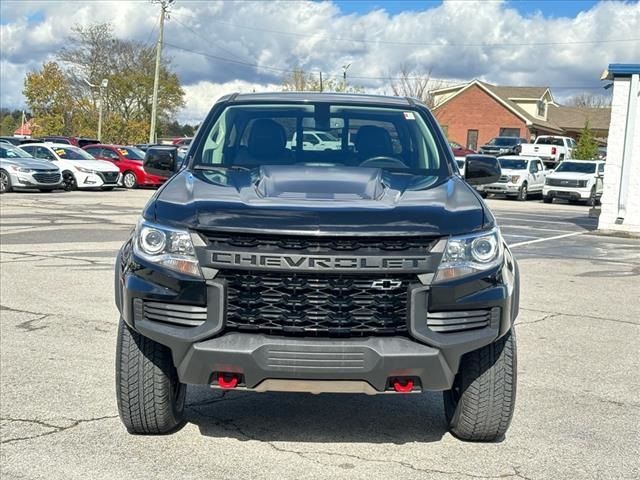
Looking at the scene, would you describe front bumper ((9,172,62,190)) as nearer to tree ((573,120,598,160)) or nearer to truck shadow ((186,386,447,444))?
truck shadow ((186,386,447,444))

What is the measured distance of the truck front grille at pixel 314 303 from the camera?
3.85 meters

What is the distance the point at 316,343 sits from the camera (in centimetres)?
382

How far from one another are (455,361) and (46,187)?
23.3 meters

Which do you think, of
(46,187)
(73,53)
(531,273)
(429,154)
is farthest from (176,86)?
(429,154)

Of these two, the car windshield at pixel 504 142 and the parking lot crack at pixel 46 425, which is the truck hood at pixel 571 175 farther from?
the parking lot crack at pixel 46 425

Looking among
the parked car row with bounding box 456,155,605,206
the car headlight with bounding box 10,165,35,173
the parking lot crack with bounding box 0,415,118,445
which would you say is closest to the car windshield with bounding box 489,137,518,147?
the parked car row with bounding box 456,155,605,206

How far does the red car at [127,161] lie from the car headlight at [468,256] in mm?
26595

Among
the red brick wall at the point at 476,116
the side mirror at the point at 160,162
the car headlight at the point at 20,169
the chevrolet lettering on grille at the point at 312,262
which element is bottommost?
the car headlight at the point at 20,169

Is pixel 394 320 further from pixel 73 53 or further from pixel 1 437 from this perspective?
pixel 73 53

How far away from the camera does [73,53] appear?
214 ft

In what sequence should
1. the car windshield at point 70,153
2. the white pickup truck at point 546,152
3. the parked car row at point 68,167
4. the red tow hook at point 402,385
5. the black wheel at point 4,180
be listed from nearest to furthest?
1. the red tow hook at point 402,385
2. the black wheel at point 4,180
3. the parked car row at point 68,167
4. the car windshield at point 70,153
5. the white pickup truck at point 546,152

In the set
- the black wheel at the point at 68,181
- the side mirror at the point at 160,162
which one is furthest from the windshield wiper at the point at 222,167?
the black wheel at the point at 68,181

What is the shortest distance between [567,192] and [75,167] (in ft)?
57.7

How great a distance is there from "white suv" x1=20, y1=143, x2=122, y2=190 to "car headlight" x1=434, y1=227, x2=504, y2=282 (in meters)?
24.1
